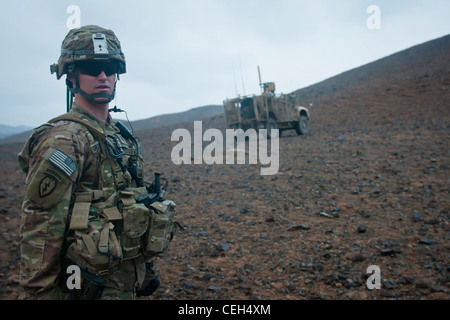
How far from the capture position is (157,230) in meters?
2.09

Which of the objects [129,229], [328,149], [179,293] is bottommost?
[179,293]

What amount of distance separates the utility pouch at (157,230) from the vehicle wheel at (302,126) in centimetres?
1424

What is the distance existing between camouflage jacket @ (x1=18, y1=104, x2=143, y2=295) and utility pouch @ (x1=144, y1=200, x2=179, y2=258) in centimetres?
44

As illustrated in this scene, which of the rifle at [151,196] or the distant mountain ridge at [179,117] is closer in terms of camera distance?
the rifle at [151,196]

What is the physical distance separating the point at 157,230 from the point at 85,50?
4.06 ft

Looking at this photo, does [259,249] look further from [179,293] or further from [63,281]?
[63,281]

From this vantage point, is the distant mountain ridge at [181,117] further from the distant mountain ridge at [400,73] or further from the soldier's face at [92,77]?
the soldier's face at [92,77]

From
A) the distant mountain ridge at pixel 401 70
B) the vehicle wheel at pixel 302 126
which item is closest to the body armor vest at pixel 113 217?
the vehicle wheel at pixel 302 126

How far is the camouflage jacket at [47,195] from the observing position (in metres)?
1.65

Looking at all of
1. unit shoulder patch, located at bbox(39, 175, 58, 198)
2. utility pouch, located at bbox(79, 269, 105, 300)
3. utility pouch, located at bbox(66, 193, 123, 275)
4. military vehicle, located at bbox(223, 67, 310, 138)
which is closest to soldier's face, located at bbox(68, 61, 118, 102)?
unit shoulder patch, located at bbox(39, 175, 58, 198)
